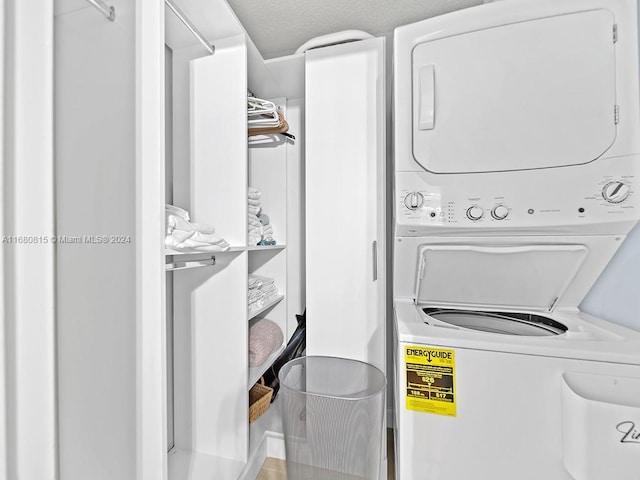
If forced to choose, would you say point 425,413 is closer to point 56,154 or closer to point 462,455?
point 462,455

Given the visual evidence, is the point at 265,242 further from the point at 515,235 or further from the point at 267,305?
the point at 515,235

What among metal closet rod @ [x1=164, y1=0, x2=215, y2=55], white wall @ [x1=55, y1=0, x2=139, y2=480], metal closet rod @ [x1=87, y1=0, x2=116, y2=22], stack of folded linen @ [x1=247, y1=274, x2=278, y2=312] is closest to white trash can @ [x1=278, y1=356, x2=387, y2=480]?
stack of folded linen @ [x1=247, y1=274, x2=278, y2=312]

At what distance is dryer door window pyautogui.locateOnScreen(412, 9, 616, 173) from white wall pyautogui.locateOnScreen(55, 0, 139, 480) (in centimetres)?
108

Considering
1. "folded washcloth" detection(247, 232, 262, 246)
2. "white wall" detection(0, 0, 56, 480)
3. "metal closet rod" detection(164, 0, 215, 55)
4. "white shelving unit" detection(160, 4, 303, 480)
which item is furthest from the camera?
"folded washcloth" detection(247, 232, 262, 246)

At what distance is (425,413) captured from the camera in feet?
3.17

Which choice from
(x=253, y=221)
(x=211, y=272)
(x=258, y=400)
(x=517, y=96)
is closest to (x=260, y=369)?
(x=258, y=400)

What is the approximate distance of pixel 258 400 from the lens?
1.71 m

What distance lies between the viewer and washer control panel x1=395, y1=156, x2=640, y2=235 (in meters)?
1.09

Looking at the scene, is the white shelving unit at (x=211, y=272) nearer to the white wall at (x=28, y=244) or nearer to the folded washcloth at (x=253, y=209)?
the folded washcloth at (x=253, y=209)

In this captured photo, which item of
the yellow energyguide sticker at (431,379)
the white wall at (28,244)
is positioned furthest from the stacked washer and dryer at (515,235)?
the white wall at (28,244)

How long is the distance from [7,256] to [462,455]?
133 centimetres

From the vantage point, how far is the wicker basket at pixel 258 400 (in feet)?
5.34

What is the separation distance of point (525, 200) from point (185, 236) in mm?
1311

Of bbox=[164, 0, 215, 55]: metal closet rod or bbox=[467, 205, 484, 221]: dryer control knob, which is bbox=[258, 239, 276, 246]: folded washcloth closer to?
bbox=[164, 0, 215, 55]: metal closet rod
